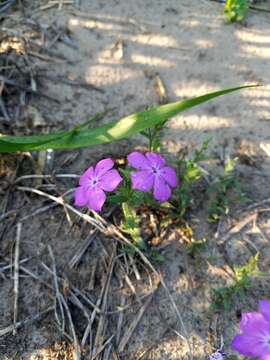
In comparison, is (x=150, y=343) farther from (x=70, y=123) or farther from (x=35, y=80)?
(x=35, y=80)

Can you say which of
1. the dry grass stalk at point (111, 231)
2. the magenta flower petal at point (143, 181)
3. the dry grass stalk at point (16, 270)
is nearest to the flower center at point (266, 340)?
the dry grass stalk at point (111, 231)

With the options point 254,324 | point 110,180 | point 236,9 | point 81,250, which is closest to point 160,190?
point 110,180

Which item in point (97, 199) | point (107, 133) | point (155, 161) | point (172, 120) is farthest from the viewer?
point (172, 120)

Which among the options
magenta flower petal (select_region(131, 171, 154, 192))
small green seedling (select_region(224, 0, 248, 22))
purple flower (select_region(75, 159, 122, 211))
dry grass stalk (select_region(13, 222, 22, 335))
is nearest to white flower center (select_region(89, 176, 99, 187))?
purple flower (select_region(75, 159, 122, 211))

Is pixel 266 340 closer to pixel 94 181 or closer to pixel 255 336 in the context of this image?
pixel 255 336

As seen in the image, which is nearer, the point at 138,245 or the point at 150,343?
the point at 150,343

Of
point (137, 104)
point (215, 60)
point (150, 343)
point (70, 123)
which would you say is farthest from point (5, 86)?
point (150, 343)

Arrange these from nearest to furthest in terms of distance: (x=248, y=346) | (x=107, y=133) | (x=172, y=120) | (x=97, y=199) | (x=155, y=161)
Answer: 1. (x=248, y=346)
2. (x=97, y=199)
3. (x=155, y=161)
4. (x=107, y=133)
5. (x=172, y=120)

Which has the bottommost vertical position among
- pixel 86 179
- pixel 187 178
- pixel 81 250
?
pixel 81 250
